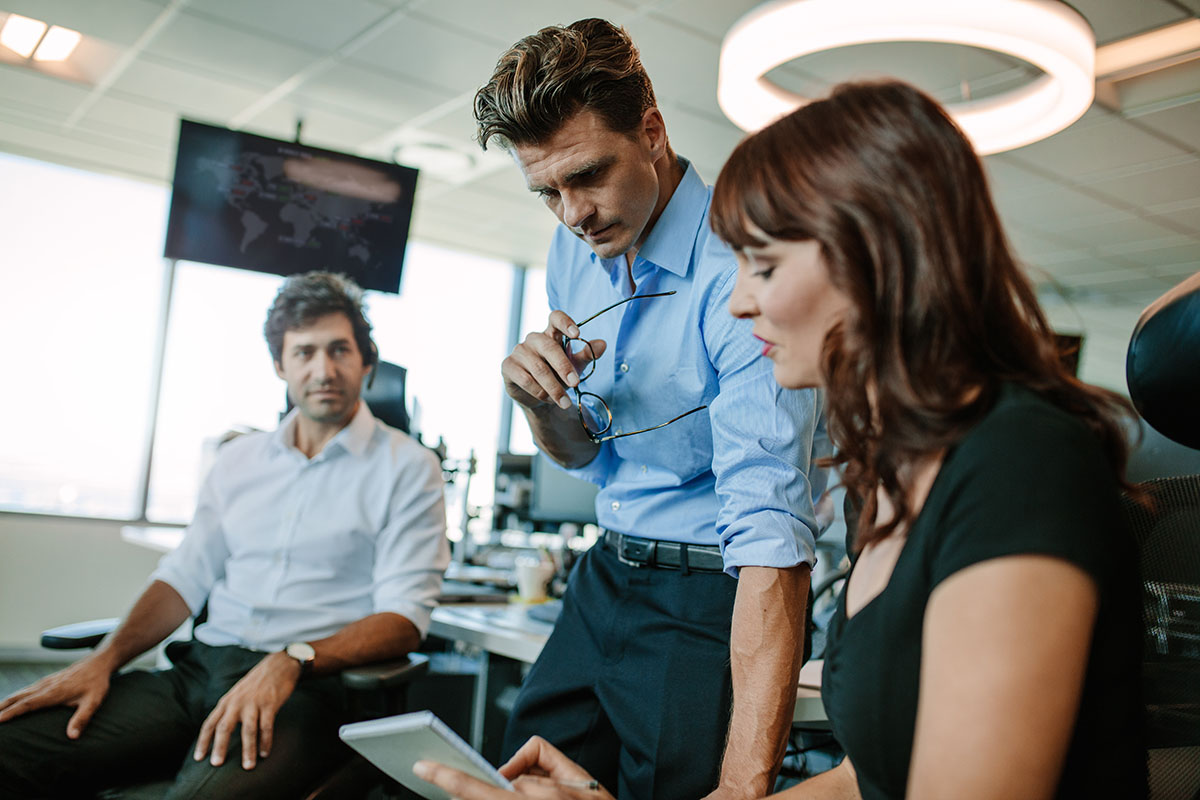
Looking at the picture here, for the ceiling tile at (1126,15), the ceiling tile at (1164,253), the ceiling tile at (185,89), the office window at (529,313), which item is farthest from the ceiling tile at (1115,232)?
the ceiling tile at (185,89)

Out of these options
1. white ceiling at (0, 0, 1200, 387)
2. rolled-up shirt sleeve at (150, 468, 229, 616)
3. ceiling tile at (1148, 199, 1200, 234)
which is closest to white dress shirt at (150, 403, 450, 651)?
rolled-up shirt sleeve at (150, 468, 229, 616)

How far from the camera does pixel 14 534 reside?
540 cm

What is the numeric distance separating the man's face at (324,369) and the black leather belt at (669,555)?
43.2 inches

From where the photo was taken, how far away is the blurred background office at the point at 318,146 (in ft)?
12.3

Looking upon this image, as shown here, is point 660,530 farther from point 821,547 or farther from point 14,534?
point 14,534

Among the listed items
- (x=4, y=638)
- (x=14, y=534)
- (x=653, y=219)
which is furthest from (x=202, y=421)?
(x=653, y=219)

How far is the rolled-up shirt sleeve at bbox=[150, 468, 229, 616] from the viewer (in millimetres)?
2139

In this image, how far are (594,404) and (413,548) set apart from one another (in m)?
0.78

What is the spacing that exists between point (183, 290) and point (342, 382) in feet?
14.2

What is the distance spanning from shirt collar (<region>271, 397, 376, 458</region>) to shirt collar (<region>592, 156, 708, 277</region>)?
3.50 ft

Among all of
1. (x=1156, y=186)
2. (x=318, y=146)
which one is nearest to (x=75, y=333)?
(x=318, y=146)

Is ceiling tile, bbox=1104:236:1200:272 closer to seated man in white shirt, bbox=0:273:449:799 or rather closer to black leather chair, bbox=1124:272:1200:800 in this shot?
seated man in white shirt, bbox=0:273:449:799

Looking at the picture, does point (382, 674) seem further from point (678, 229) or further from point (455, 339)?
point (455, 339)

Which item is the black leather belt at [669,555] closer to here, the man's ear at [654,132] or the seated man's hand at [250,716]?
the man's ear at [654,132]
